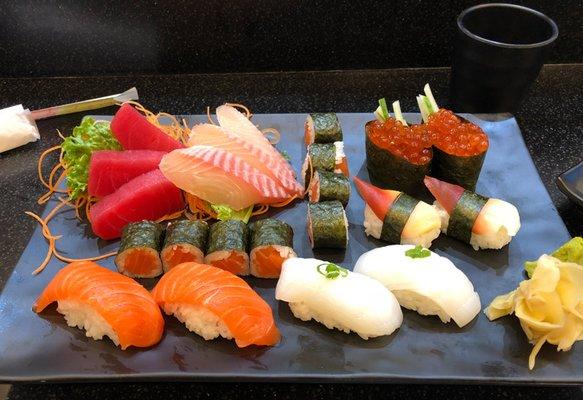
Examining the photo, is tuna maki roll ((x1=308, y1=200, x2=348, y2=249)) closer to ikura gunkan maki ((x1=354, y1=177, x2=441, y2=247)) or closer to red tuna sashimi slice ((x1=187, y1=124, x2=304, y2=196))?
ikura gunkan maki ((x1=354, y1=177, x2=441, y2=247))

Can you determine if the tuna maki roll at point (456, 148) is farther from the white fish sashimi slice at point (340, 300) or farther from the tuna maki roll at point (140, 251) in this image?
the tuna maki roll at point (140, 251)

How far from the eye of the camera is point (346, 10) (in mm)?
2592

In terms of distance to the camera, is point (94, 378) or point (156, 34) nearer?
point (94, 378)

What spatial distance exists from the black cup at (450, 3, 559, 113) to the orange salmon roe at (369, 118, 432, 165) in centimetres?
48

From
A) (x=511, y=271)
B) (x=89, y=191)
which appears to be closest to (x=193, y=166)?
(x=89, y=191)

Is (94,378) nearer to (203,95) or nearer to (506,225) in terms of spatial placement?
(506,225)

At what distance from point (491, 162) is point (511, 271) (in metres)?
0.57

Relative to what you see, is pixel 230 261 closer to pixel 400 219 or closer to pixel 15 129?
pixel 400 219

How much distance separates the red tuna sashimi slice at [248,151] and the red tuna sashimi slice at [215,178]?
0.06 metres

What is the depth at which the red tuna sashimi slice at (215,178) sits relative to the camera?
192cm

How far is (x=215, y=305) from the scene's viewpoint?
5.02 feet

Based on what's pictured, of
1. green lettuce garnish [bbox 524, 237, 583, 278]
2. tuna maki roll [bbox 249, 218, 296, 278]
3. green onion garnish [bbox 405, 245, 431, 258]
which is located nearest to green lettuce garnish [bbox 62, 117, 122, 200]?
tuna maki roll [bbox 249, 218, 296, 278]

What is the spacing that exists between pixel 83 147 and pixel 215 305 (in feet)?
3.13

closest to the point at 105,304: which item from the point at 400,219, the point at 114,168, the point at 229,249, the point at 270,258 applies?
the point at 229,249
